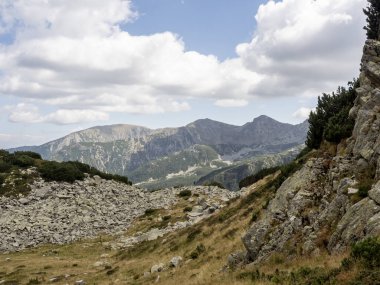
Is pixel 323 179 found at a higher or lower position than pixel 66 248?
higher

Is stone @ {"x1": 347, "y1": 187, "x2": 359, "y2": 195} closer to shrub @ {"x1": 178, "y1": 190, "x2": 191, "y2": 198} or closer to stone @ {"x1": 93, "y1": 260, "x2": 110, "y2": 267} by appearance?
stone @ {"x1": 93, "y1": 260, "x2": 110, "y2": 267}

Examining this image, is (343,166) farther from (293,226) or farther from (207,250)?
(207,250)

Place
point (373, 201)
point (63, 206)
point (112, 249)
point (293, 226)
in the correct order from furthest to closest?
point (63, 206), point (112, 249), point (293, 226), point (373, 201)

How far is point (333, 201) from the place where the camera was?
55.9ft

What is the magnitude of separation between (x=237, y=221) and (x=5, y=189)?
48499 millimetres

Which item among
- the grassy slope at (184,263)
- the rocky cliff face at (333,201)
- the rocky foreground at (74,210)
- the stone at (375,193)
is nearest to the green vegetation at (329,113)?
the rocky cliff face at (333,201)

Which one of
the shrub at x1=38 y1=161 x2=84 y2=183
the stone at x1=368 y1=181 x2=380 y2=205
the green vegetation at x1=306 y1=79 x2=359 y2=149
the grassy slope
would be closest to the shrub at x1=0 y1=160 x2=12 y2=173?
the shrub at x1=38 y1=161 x2=84 y2=183

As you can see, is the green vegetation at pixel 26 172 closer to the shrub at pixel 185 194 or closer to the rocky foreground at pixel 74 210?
the rocky foreground at pixel 74 210

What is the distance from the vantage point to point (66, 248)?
Answer: 48562 mm

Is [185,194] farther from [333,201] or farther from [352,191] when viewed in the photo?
[352,191]

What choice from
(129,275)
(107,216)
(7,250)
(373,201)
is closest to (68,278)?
(129,275)

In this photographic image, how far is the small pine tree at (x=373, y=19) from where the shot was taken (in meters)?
36.9

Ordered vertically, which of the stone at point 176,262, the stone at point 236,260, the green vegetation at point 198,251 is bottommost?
the stone at point 176,262

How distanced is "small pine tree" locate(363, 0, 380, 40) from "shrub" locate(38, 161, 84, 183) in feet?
187
